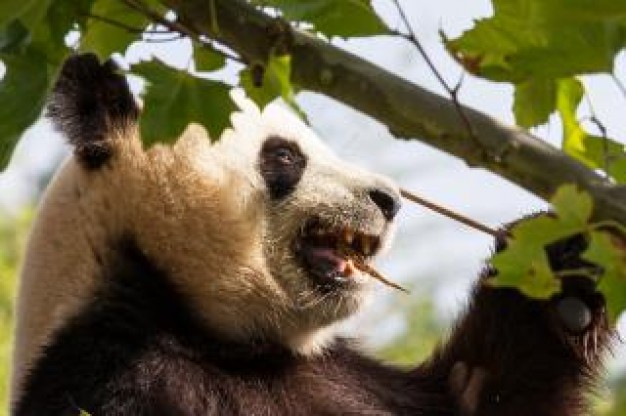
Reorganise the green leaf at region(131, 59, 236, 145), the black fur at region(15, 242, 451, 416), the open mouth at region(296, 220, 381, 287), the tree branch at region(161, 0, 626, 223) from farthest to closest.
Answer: the open mouth at region(296, 220, 381, 287) → the black fur at region(15, 242, 451, 416) → the green leaf at region(131, 59, 236, 145) → the tree branch at region(161, 0, 626, 223)

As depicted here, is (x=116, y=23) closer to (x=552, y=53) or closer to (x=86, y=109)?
(x=552, y=53)

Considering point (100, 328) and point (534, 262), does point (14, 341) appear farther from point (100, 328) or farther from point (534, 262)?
point (534, 262)

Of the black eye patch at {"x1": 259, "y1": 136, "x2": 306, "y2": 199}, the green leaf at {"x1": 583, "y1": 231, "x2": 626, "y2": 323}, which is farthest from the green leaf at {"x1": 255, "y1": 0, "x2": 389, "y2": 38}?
the black eye patch at {"x1": 259, "y1": 136, "x2": 306, "y2": 199}

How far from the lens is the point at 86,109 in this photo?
17.5ft

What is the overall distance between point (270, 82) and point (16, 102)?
0.76 meters

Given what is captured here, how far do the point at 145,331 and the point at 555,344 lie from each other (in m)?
1.74

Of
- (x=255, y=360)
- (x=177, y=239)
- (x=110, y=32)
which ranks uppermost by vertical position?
(x=110, y=32)

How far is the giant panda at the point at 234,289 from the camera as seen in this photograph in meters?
4.89

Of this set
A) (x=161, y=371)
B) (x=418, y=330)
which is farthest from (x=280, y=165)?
(x=418, y=330)

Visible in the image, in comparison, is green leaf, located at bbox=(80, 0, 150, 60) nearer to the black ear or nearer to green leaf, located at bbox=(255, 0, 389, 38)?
green leaf, located at bbox=(255, 0, 389, 38)

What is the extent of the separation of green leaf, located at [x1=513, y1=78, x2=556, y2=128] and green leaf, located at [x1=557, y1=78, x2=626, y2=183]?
2.0 inches

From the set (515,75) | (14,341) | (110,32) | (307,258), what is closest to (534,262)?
(515,75)

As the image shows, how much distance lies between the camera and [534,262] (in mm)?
2504

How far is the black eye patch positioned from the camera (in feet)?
17.9
